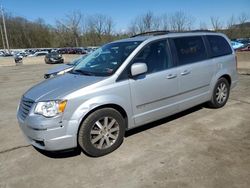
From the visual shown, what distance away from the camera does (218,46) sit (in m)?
5.61

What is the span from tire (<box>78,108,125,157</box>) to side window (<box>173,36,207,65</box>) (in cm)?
171

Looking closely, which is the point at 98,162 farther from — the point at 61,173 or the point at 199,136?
the point at 199,136

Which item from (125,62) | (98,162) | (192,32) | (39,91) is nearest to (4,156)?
(39,91)

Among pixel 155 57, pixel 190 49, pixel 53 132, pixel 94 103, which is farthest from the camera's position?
pixel 190 49

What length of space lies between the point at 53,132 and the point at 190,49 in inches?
119

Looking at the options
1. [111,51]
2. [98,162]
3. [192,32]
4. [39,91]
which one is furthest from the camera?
[192,32]

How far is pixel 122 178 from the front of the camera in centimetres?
325

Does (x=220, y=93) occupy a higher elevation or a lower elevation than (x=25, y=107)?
lower


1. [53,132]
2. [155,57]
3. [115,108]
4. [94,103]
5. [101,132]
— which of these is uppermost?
[155,57]

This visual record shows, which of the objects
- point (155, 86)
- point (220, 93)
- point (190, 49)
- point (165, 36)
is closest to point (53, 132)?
point (155, 86)

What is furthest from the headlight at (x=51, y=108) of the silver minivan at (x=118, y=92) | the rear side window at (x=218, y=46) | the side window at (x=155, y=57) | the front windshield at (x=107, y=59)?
A: the rear side window at (x=218, y=46)

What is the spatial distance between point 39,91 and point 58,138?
875 millimetres

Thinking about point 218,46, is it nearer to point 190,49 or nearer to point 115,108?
point 190,49

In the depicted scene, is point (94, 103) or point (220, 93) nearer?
point (94, 103)
